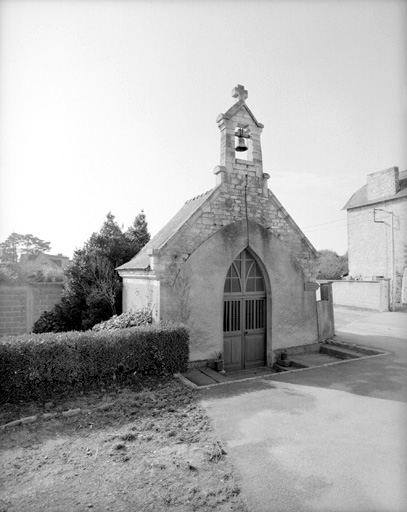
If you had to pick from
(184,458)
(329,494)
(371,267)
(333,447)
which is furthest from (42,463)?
(371,267)

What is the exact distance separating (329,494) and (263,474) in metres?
0.83

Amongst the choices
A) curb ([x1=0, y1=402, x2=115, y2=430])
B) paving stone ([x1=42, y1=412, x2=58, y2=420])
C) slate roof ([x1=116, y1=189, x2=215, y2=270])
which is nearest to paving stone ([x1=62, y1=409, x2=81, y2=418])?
curb ([x1=0, y1=402, x2=115, y2=430])

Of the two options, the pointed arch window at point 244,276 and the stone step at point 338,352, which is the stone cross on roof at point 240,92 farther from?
the stone step at point 338,352

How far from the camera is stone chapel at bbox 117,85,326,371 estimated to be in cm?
1021

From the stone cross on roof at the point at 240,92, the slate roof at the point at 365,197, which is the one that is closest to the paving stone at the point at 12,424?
the stone cross on roof at the point at 240,92

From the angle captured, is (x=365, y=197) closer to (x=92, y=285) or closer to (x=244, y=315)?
(x=244, y=315)

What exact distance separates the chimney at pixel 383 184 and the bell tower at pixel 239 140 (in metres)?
22.7

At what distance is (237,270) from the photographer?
1137 centimetres

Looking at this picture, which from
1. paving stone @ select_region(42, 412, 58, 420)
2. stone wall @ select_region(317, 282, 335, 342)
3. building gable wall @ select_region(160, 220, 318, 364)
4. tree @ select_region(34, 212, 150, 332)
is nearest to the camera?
paving stone @ select_region(42, 412, 58, 420)

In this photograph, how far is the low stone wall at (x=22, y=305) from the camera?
46.0 feet

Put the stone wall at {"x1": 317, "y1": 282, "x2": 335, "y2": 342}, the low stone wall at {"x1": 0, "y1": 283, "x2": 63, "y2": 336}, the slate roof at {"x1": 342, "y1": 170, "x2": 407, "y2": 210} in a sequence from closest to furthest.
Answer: the stone wall at {"x1": 317, "y1": 282, "x2": 335, "y2": 342} → the low stone wall at {"x1": 0, "y1": 283, "x2": 63, "y2": 336} → the slate roof at {"x1": 342, "y1": 170, "x2": 407, "y2": 210}

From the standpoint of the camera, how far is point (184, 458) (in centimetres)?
495

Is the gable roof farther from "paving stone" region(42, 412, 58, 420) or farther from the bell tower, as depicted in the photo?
"paving stone" region(42, 412, 58, 420)

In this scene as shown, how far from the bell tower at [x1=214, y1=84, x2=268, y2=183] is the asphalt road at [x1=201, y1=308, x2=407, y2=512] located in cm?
645
